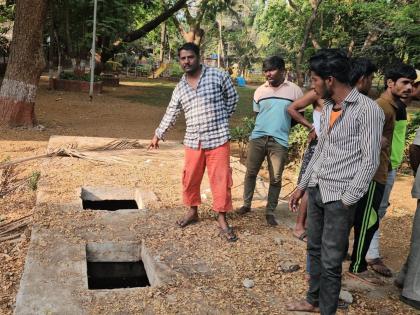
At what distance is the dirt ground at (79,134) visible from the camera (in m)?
3.49

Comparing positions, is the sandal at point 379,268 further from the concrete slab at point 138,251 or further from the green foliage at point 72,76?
the green foliage at point 72,76

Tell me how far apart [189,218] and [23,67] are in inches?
255

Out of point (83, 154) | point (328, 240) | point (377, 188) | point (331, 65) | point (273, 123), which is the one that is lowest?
point (83, 154)

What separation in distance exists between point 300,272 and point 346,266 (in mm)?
492

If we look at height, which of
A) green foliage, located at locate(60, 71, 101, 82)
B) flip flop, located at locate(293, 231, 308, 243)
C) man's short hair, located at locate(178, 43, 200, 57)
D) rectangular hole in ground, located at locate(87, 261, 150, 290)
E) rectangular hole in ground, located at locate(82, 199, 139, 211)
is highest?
man's short hair, located at locate(178, 43, 200, 57)

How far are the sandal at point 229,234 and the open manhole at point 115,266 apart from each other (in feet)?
2.48

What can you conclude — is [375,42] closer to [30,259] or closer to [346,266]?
[346,266]

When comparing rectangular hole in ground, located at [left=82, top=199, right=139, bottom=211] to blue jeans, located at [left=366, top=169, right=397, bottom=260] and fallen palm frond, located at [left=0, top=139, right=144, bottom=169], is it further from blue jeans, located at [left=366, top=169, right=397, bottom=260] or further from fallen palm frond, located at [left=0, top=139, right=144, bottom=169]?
blue jeans, located at [left=366, top=169, right=397, bottom=260]

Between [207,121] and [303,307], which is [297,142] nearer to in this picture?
[207,121]

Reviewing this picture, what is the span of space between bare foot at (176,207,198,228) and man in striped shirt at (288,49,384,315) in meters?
1.70

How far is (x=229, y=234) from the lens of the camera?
13.1 feet

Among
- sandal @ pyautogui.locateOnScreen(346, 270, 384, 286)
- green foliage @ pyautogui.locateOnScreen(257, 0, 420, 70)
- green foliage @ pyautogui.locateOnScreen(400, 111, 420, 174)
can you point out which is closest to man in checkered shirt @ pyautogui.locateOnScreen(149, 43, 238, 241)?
sandal @ pyautogui.locateOnScreen(346, 270, 384, 286)

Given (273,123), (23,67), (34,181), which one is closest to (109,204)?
(34,181)

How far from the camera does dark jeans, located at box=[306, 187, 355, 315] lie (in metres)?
2.54
